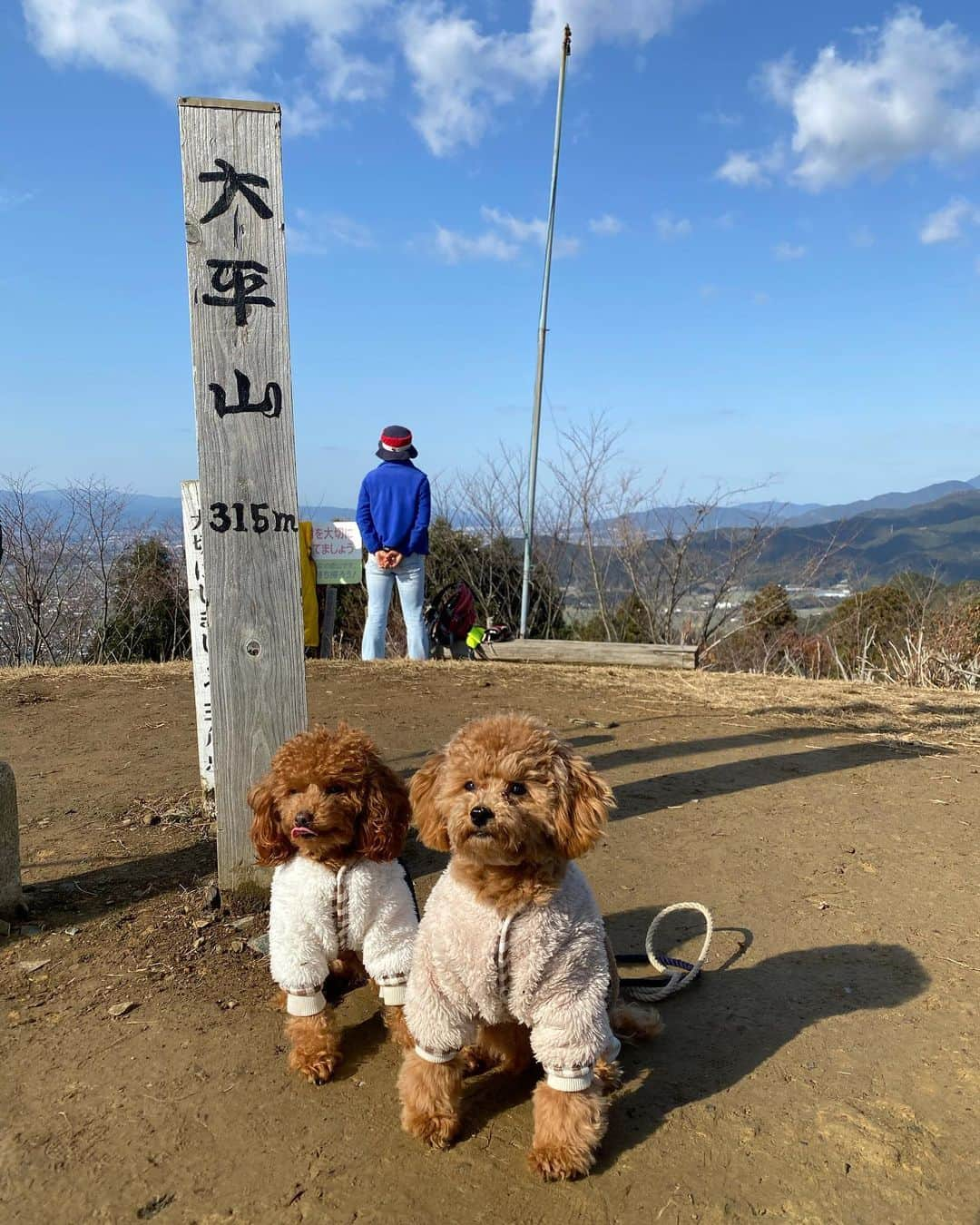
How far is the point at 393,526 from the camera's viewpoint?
8.10 metres

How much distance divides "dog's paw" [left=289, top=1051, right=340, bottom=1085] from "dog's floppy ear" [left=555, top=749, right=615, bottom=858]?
38.5 inches

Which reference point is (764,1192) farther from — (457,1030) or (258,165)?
(258,165)

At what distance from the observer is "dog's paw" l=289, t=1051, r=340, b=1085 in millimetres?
2508

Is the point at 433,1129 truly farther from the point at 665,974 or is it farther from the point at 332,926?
the point at 665,974

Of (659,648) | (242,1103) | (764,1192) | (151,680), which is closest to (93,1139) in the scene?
(242,1103)

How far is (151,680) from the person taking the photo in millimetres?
7523

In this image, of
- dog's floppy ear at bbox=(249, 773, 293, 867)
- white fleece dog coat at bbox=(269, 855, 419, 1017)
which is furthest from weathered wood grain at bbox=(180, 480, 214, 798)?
white fleece dog coat at bbox=(269, 855, 419, 1017)

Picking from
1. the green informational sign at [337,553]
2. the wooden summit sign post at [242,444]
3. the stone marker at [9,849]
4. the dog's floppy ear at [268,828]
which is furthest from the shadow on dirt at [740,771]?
the green informational sign at [337,553]

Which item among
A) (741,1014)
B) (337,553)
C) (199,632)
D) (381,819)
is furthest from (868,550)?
(381,819)

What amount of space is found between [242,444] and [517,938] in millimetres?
2038

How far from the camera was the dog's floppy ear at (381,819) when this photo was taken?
2646 mm

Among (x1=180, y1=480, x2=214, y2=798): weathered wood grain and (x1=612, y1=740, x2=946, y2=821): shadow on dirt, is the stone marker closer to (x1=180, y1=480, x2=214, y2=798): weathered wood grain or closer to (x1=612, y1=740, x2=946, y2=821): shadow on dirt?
(x1=180, y1=480, x2=214, y2=798): weathered wood grain

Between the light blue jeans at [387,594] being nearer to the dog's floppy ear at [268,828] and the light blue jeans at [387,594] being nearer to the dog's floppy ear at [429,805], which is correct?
the dog's floppy ear at [268,828]

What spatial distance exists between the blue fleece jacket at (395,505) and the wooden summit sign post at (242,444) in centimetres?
467
